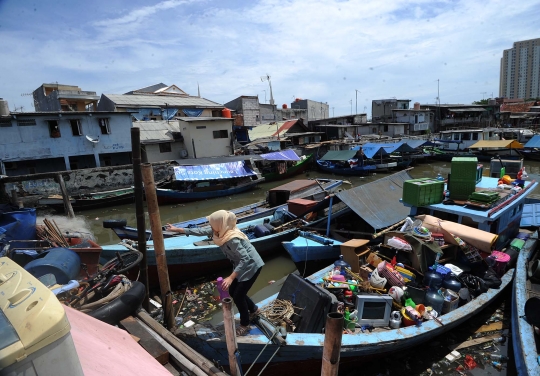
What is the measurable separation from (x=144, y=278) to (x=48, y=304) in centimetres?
455

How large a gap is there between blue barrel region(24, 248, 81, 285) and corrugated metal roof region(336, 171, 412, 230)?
6016 mm

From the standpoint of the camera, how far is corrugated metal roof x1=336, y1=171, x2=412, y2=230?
24.6 ft

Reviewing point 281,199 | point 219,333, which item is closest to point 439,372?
point 219,333

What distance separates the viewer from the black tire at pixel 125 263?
17.8 ft

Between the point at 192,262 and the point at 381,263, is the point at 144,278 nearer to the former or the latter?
the point at 192,262

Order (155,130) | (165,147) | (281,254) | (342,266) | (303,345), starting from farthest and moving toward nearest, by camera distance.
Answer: (155,130) → (165,147) → (281,254) → (342,266) → (303,345)

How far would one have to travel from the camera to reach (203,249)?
8.00 m

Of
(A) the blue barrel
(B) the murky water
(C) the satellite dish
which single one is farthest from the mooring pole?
(C) the satellite dish

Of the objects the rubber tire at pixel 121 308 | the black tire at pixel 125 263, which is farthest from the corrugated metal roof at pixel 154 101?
the rubber tire at pixel 121 308

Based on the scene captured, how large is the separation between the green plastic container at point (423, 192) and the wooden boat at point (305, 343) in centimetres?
249

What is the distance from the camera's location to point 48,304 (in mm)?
1363

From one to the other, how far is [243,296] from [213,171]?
49.5 ft

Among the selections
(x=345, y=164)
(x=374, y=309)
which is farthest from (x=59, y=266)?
(x=345, y=164)

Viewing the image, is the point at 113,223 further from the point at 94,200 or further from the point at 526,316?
the point at 94,200
